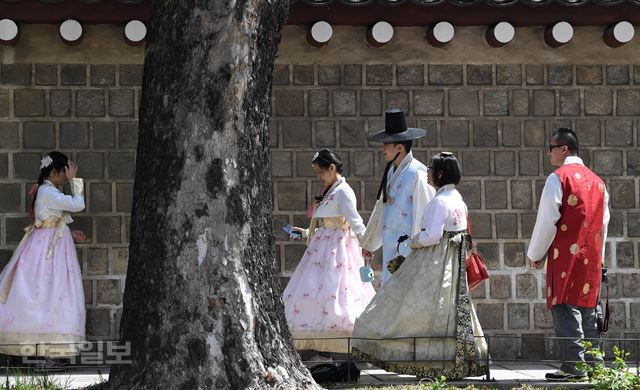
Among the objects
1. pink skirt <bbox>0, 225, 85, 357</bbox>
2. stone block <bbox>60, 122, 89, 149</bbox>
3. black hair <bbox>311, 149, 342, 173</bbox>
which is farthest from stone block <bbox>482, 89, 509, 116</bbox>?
pink skirt <bbox>0, 225, 85, 357</bbox>

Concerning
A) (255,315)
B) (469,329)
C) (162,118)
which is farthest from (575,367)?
(162,118)

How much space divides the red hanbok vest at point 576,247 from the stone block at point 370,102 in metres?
2.36

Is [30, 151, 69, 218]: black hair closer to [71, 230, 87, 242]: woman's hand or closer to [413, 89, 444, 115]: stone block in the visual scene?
[71, 230, 87, 242]: woman's hand

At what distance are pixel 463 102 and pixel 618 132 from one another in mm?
1369

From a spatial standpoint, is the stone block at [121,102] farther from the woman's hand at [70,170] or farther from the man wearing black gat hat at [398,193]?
the man wearing black gat hat at [398,193]

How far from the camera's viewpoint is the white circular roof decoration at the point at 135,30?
9.70 meters

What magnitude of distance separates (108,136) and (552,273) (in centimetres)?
390

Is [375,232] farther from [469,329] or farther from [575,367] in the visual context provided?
[575,367]

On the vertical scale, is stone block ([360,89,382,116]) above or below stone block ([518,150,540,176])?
above

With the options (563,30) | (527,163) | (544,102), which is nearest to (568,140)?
(563,30)

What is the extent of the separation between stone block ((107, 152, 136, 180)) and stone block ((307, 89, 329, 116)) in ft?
5.04

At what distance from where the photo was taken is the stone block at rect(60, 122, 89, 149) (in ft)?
33.1

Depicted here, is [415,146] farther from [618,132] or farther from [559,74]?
[618,132]

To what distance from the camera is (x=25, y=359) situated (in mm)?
9633
